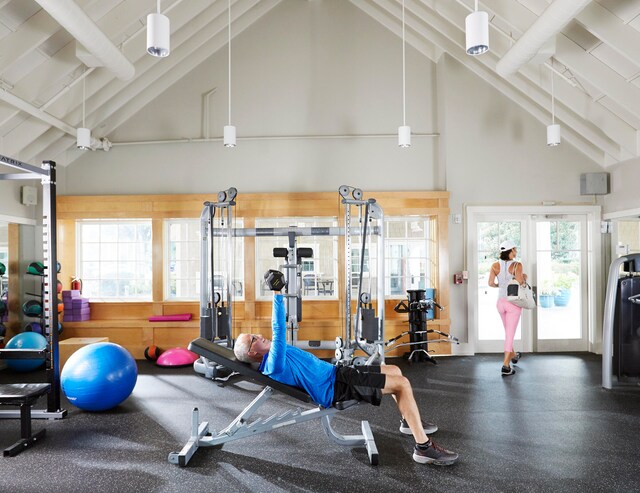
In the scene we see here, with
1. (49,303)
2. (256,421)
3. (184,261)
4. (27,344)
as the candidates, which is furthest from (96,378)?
(184,261)

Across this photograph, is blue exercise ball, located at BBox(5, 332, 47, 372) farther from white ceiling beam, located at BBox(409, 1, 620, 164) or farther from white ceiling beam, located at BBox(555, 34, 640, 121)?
white ceiling beam, located at BBox(555, 34, 640, 121)

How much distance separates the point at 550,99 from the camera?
6070 mm

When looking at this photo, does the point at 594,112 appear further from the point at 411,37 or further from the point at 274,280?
the point at 274,280

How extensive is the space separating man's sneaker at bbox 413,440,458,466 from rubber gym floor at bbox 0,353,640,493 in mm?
43

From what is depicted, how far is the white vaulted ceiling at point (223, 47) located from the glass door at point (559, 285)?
1074mm

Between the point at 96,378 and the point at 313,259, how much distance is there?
11.5 ft

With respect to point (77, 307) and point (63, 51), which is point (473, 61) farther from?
point (77, 307)

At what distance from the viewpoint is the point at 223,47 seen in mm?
7055

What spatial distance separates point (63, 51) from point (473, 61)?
15.9 ft

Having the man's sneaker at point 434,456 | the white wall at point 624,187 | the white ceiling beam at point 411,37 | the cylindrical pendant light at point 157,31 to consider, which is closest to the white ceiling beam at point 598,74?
the white wall at point 624,187

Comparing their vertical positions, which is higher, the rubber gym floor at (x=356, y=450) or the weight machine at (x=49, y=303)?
the weight machine at (x=49, y=303)

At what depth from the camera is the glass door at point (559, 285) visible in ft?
22.4

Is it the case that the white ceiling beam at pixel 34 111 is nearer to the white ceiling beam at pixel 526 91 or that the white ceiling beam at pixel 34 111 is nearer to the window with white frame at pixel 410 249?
the window with white frame at pixel 410 249

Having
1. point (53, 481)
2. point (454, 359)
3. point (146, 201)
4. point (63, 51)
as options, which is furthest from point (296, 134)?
point (53, 481)
